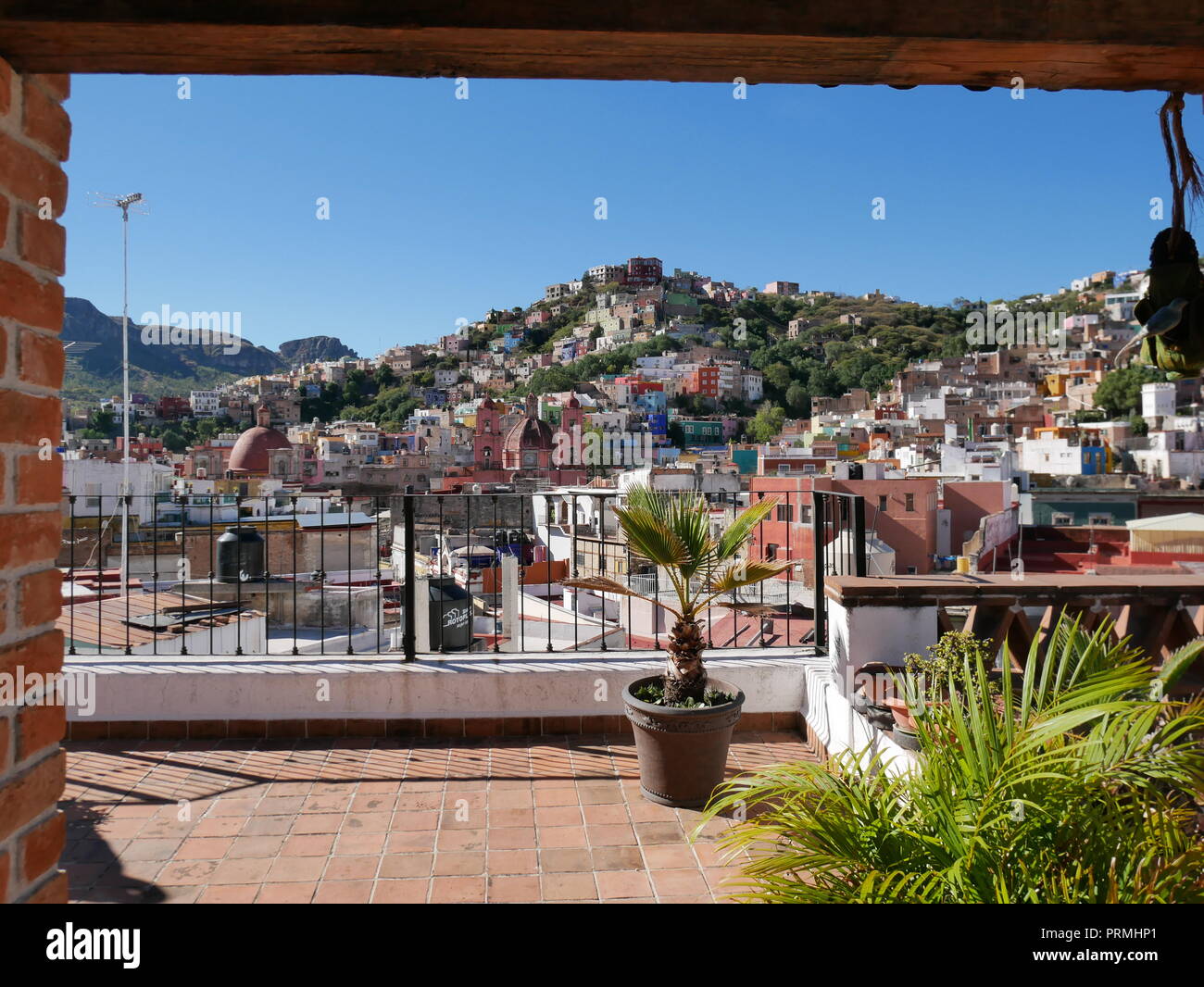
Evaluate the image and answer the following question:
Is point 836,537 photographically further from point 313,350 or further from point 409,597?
point 313,350

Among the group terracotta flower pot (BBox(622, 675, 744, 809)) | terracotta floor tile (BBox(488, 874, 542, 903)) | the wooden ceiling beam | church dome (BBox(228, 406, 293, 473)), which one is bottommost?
terracotta floor tile (BBox(488, 874, 542, 903))

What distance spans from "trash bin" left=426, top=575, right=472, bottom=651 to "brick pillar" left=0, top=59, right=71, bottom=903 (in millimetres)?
3097

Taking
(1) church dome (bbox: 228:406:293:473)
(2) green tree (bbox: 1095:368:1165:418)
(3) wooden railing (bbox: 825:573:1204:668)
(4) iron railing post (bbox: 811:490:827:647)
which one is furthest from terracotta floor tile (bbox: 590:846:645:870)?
(2) green tree (bbox: 1095:368:1165:418)

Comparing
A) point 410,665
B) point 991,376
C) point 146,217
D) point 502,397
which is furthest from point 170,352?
point 410,665

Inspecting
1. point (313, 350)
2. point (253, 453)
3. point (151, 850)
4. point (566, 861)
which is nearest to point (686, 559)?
point (566, 861)

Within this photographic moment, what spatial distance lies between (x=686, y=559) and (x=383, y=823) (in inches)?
57.6

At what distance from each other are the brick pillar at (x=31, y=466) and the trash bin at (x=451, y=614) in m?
3.10

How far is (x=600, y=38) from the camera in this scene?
0.98m

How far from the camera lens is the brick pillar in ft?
3.28

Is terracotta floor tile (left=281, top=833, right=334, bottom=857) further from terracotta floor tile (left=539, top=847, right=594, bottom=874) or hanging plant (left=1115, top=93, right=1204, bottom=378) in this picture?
hanging plant (left=1115, top=93, right=1204, bottom=378)

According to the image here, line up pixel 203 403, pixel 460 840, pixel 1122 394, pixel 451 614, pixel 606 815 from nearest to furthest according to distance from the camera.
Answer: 1. pixel 460 840
2. pixel 606 815
3. pixel 451 614
4. pixel 1122 394
5. pixel 203 403

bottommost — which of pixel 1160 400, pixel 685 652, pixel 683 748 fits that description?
pixel 683 748
